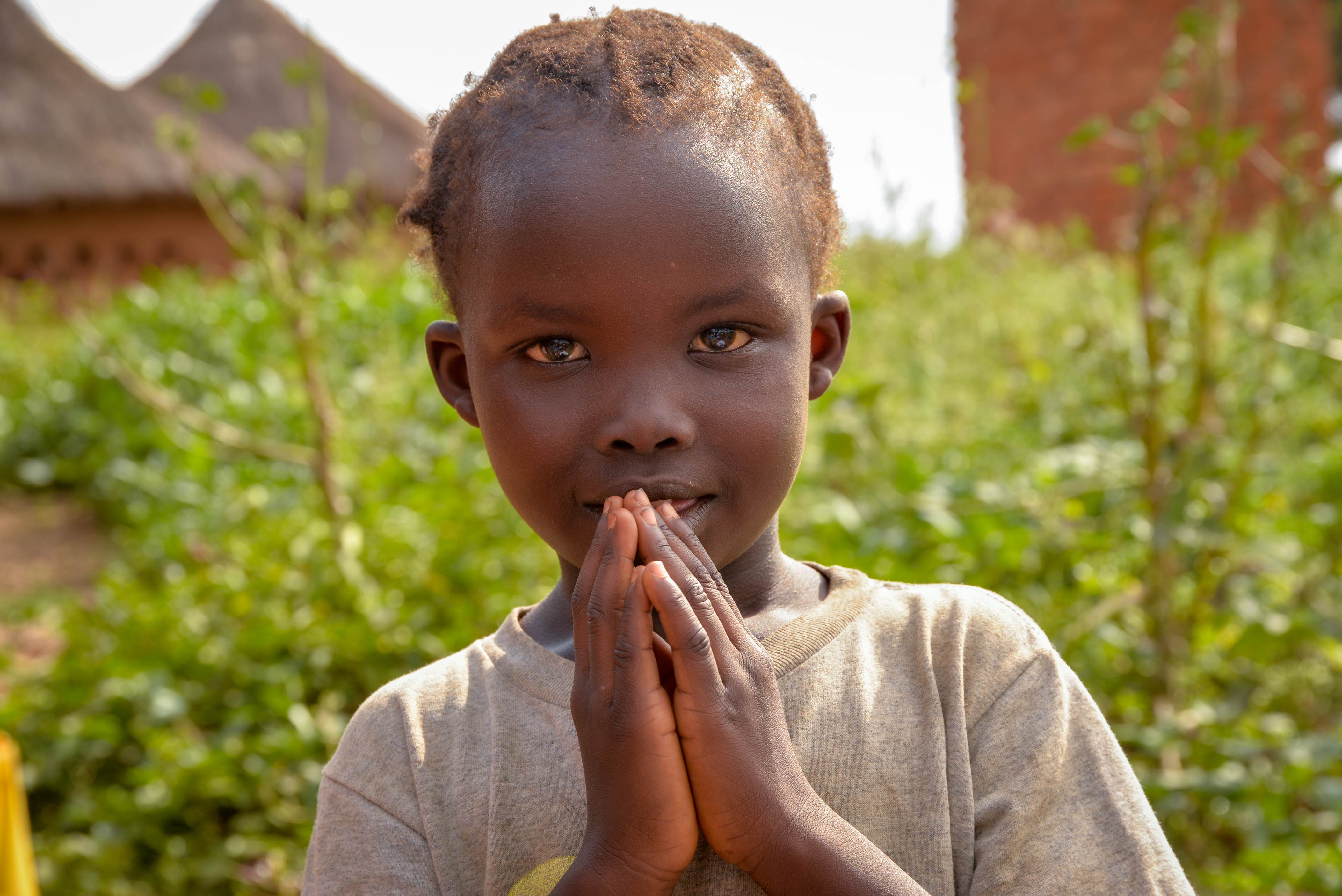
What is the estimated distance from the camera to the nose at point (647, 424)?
3.60ft

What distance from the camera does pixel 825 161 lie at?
139 centimetres

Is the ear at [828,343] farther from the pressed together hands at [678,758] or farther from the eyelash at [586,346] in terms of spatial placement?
the pressed together hands at [678,758]

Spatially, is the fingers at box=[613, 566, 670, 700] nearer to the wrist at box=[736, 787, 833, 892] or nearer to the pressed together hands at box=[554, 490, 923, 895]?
the pressed together hands at box=[554, 490, 923, 895]

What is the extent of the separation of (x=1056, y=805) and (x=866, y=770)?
0.19m

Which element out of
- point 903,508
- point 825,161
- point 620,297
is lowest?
point 903,508

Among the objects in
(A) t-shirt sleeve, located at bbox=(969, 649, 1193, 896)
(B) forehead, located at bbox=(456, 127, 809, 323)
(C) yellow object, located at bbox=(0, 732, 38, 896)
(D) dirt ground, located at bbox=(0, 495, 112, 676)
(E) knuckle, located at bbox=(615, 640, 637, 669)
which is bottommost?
(D) dirt ground, located at bbox=(0, 495, 112, 676)

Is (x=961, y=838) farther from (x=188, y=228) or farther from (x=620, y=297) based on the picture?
(x=188, y=228)

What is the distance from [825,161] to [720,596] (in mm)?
583

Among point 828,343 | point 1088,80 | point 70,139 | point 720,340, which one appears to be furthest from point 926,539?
point 70,139

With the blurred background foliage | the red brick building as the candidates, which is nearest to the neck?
the blurred background foliage

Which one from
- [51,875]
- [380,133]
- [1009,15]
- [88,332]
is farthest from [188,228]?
[51,875]

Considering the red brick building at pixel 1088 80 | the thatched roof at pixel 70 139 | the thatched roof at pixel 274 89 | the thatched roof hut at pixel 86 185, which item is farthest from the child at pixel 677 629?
the thatched roof at pixel 274 89

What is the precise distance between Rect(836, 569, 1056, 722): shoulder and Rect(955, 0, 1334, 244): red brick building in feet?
26.0

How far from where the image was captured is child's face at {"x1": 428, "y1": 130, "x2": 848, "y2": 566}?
1.12 meters
